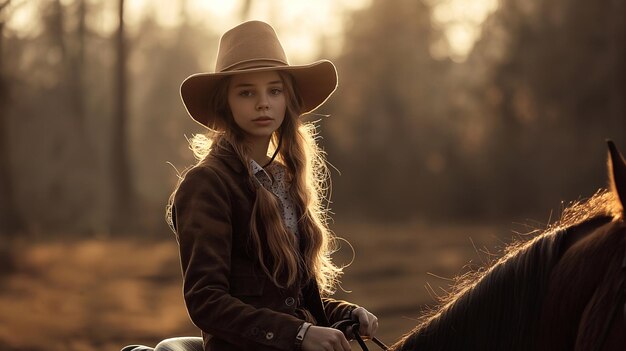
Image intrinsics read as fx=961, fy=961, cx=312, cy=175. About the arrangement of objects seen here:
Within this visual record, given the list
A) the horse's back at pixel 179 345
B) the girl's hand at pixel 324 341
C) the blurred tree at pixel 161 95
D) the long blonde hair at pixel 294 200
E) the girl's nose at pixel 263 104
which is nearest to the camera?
the girl's hand at pixel 324 341

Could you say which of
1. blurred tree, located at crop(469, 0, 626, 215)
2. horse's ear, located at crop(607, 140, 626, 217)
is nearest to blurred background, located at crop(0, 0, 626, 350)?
blurred tree, located at crop(469, 0, 626, 215)

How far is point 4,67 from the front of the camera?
65.1 ft

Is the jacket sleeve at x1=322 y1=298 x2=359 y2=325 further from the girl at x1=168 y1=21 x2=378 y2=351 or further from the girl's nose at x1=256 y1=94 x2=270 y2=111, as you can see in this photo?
the girl's nose at x1=256 y1=94 x2=270 y2=111

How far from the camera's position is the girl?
9.04 feet

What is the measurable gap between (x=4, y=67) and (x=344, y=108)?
13972 mm

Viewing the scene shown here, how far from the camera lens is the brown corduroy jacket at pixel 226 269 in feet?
8.98

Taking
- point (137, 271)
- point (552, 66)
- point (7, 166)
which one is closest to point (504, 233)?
point (552, 66)

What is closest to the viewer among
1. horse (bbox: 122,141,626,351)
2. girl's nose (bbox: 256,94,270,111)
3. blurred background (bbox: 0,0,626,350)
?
horse (bbox: 122,141,626,351)

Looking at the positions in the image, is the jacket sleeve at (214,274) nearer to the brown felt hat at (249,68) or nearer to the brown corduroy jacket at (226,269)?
the brown corduroy jacket at (226,269)

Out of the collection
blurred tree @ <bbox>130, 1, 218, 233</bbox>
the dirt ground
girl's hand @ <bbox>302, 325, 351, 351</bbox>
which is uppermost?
blurred tree @ <bbox>130, 1, 218, 233</bbox>

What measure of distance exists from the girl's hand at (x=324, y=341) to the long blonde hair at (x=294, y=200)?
241mm

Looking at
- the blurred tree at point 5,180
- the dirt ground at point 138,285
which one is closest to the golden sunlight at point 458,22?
the dirt ground at point 138,285

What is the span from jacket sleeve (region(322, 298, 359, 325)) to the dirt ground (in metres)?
4.32

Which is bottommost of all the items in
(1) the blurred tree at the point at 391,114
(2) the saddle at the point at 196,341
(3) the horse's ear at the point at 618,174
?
(2) the saddle at the point at 196,341
